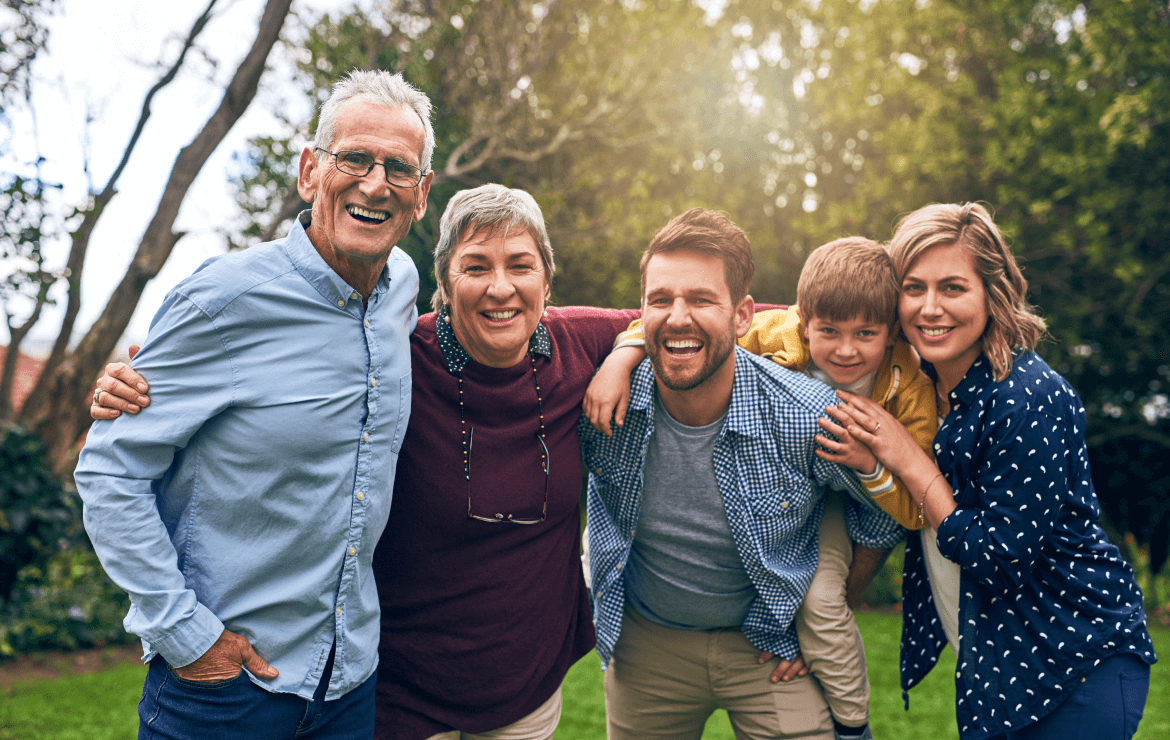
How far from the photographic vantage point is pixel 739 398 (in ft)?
8.63

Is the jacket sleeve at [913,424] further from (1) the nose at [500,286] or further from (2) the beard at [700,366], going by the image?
(1) the nose at [500,286]

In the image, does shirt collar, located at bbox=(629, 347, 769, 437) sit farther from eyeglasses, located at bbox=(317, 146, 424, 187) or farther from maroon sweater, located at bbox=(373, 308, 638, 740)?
eyeglasses, located at bbox=(317, 146, 424, 187)

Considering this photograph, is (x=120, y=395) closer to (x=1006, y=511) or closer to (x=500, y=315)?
(x=500, y=315)

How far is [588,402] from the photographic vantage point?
2559 millimetres

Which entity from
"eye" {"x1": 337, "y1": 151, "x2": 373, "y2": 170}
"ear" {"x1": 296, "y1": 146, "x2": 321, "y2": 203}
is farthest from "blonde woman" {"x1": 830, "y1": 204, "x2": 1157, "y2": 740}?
"ear" {"x1": 296, "y1": 146, "x2": 321, "y2": 203}

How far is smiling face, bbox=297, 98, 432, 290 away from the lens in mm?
2066

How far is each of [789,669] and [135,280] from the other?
665cm

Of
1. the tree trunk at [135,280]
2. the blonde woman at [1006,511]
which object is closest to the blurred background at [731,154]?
the tree trunk at [135,280]

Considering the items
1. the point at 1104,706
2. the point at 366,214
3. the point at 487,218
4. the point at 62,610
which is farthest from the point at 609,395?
the point at 62,610

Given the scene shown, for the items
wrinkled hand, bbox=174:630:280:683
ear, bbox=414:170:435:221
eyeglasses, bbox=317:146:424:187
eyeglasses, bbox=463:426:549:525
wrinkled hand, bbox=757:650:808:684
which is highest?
eyeglasses, bbox=317:146:424:187

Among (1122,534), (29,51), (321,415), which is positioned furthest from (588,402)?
(1122,534)

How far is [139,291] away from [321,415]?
20.1 feet

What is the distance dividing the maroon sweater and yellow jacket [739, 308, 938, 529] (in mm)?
1004

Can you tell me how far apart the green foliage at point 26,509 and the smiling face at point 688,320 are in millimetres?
5410
